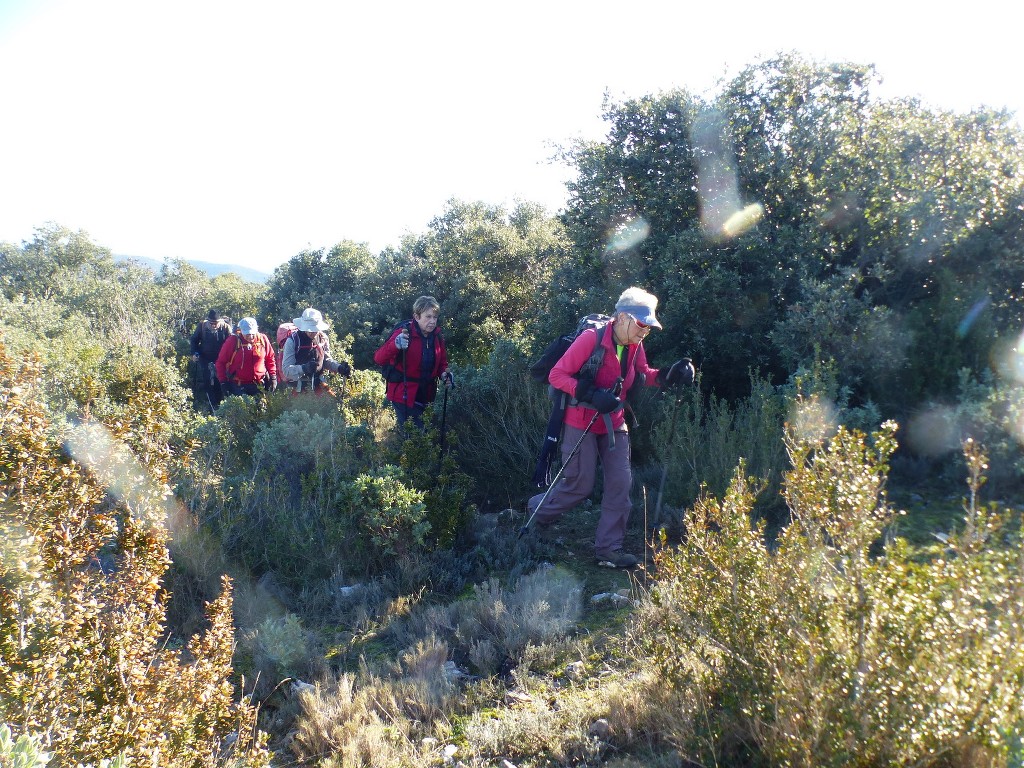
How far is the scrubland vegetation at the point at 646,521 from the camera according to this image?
7.20ft

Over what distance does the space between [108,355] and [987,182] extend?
11.5m

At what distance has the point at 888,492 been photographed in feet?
18.9

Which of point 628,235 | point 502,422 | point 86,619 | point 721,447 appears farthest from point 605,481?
point 628,235

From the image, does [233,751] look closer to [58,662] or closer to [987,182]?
[58,662]

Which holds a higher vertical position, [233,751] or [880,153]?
[880,153]

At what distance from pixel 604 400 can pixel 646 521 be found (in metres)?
0.85

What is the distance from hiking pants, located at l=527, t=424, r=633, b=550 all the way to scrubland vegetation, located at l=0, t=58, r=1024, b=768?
297 mm

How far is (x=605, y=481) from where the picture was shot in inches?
202

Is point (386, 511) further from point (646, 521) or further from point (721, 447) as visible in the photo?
point (721, 447)

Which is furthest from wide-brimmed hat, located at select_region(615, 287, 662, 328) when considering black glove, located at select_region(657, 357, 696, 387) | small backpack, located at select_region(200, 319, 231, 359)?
small backpack, located at select_region(200, 319, 231, 359)

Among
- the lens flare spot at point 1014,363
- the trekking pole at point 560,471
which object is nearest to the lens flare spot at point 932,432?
the lens flare spot at point 1014,363

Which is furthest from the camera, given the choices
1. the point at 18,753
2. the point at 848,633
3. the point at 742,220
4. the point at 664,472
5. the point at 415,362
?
the point at 742,220

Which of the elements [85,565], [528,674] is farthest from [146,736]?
[528,674]

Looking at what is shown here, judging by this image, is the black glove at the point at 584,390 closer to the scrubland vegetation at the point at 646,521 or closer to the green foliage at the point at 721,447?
the green foliage at the point at 721,447
